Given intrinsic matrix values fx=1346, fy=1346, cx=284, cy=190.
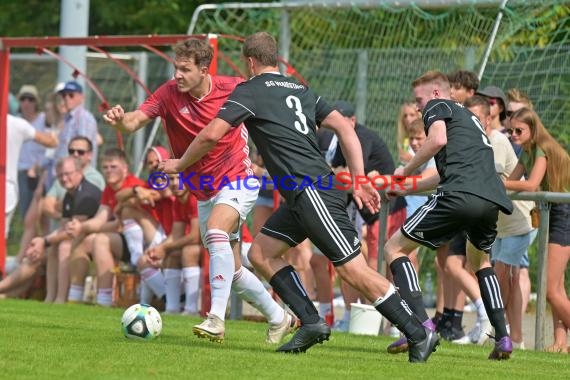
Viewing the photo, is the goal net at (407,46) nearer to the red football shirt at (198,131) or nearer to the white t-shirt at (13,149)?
the white t-shirt at (13,149)

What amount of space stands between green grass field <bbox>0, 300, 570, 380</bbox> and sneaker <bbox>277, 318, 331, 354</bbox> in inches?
5.1

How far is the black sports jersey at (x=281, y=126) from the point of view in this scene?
917 cm

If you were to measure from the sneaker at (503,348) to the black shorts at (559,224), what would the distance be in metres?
2.05

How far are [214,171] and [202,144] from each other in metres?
1.26

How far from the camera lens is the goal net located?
1476 cm

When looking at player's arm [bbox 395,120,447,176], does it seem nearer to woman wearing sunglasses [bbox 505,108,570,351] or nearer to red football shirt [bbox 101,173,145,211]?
woman wearing sunglasses [bbox 505,108,570,351]

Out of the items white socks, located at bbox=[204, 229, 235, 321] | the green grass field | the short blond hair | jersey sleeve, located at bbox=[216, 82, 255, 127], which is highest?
the short blond hair

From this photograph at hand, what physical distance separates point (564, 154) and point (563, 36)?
3.63 metres

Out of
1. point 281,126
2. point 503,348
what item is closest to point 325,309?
point 503,348

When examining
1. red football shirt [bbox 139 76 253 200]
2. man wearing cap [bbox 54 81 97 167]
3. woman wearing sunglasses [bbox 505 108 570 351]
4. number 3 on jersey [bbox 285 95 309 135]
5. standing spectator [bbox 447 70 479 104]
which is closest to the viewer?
number 3 on jersey [bbox 285 95 309 135]

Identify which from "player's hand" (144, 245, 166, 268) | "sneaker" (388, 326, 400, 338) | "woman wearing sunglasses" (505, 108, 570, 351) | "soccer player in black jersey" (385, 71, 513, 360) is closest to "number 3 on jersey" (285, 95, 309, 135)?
"soccer player in black jersey" (385, 71, 513, 360)

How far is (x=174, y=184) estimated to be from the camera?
1429cm

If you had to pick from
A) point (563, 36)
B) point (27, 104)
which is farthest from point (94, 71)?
point (563, 36)

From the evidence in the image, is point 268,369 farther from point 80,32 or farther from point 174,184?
point 80,32
